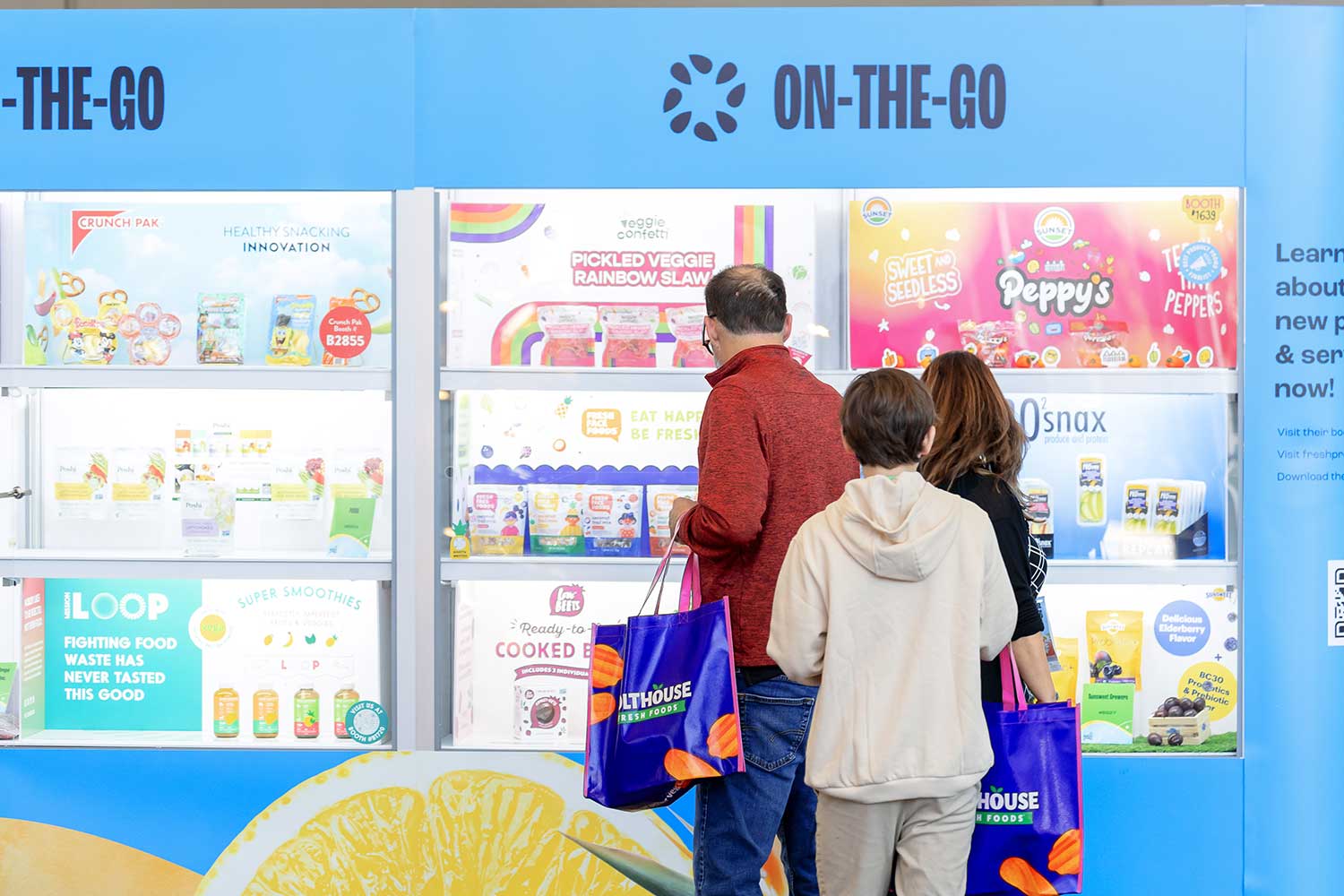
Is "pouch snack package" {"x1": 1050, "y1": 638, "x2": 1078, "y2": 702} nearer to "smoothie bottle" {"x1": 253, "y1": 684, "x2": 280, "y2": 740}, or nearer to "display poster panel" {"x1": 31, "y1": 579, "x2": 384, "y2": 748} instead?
"display poster panel" {"x1": 31, "y1": 579, "x2": 384, "y2": 748}

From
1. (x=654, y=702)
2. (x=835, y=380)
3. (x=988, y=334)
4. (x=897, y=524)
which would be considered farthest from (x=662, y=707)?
(x=988, y=334)

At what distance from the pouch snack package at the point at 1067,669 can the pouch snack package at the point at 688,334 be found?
1.31 meters

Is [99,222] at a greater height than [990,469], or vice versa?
[99,222]

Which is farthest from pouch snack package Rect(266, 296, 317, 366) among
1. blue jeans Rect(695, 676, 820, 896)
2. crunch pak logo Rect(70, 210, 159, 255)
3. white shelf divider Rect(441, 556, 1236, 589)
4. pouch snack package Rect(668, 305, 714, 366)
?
blue jeans Rect(695, 676, 820, 896)

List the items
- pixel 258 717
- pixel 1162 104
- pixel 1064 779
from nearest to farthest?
pixel 1064 779 < pixel 1162 104 < pixel 258 717

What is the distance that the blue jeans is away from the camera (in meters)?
2.25

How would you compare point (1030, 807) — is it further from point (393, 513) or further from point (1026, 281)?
point (393, 513)

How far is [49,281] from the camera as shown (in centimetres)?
335

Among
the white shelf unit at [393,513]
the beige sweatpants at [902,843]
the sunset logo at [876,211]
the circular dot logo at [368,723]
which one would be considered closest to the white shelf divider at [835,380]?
the white shelf unit at [393,513]

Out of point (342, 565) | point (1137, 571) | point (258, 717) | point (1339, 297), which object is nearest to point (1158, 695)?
point (1137, 571)

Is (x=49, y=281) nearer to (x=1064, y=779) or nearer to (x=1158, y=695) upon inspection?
(x=1064, y=779)

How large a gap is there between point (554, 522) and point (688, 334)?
674 millimetres

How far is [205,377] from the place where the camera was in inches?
127

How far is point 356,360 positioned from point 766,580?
1592 millimetres
